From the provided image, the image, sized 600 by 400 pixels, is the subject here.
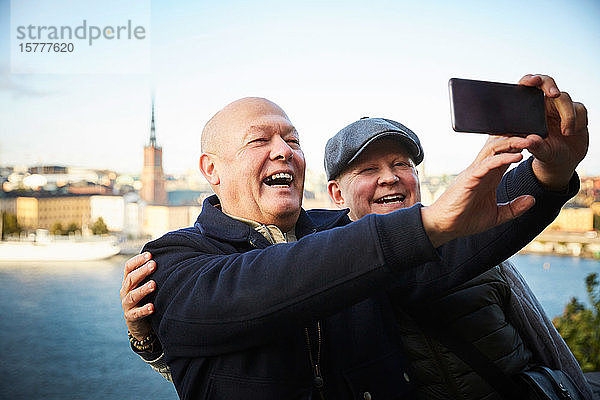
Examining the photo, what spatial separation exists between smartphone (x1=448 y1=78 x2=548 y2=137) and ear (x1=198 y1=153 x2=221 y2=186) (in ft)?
2.07

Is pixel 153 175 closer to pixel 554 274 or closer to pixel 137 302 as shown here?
pixel 554 274

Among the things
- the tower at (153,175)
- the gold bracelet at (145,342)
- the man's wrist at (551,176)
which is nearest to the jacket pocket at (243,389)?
the gold bracelet at (145,342)

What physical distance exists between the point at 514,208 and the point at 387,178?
629mm

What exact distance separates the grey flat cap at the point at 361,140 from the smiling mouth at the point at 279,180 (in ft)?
1.11

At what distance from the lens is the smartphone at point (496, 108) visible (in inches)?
31.8

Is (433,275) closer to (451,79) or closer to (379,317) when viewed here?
(379,317)

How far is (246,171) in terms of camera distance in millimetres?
1212

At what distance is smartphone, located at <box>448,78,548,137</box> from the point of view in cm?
81

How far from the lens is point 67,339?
6.31m

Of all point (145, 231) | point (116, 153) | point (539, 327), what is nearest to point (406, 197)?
point (539, 327)

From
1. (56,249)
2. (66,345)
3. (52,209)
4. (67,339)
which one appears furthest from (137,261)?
(56,249)

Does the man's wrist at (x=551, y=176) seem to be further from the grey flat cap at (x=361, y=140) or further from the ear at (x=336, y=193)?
the ear at (x=336, y=193)

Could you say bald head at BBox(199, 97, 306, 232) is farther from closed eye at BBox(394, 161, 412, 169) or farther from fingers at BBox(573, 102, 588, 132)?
fingers at BBox(573, 102, 588, 132)

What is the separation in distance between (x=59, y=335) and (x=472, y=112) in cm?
643
